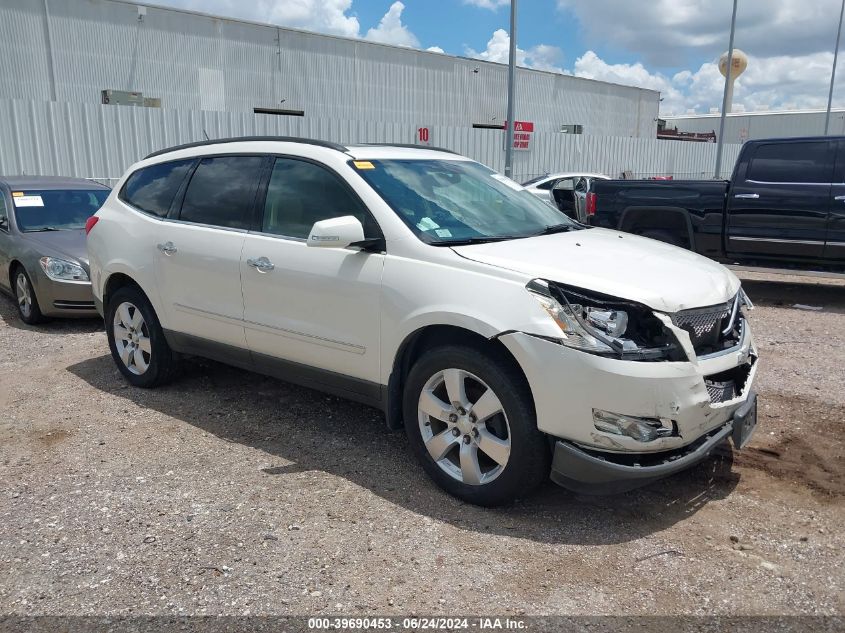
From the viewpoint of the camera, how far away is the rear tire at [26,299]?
7.55 meters

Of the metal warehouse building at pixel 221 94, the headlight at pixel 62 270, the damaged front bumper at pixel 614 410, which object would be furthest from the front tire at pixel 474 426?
the metal warehouse building at pixel 221 94

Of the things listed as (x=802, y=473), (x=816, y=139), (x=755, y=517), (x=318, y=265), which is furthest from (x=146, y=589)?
(x=816, y=139)

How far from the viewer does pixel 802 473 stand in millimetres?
3900

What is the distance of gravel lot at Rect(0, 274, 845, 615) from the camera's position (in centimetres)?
288

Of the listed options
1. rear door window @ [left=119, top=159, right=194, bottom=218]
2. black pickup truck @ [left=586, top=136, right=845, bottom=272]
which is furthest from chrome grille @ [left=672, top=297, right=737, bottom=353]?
black pickup truck @ [left=586, top=136, right=845, bottom=272]

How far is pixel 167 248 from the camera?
4.93 metres

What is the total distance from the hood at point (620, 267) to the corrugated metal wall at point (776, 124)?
163 ft

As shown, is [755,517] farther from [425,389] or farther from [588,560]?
[425,389]

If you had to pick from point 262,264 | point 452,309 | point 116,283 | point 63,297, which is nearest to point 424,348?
point 452,309

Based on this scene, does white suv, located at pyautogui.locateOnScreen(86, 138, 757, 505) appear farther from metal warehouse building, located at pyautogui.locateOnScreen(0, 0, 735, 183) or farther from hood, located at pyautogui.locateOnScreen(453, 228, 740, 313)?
metal warehouse building, located at pyautogui.locateOnScreen(0, 0, 735, 183)

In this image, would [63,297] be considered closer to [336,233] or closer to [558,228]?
[336,233]

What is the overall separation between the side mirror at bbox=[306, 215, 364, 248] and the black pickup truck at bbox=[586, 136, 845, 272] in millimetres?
6497

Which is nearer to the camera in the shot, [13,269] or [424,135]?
[13,269]

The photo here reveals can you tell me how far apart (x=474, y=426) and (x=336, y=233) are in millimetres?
1217
